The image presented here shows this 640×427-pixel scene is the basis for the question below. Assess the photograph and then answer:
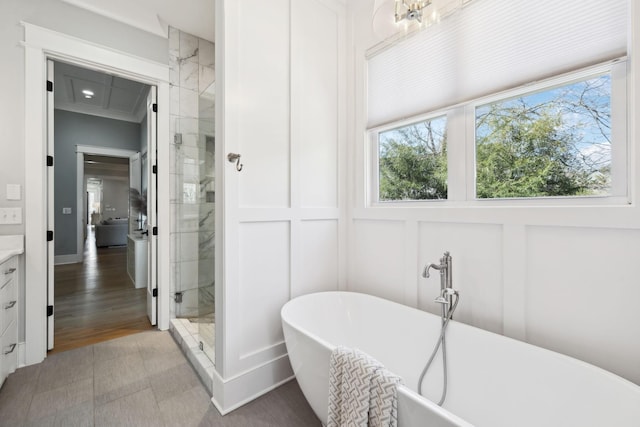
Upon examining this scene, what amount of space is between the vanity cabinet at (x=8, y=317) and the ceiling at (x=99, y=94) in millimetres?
3014

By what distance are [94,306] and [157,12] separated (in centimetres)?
314

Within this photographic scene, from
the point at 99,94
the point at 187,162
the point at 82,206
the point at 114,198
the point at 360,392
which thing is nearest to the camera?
the point at 360,392

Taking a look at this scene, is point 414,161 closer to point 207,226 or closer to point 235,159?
point 235,159

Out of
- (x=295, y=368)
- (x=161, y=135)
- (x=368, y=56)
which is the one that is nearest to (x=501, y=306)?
(x=295, y=368)

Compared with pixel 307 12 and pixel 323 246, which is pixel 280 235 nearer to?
pixel 323 246

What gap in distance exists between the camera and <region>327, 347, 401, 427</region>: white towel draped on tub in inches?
36.6

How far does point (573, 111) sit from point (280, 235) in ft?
5.56

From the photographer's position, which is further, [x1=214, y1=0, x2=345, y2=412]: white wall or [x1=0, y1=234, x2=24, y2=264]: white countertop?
[x1=0, y1=234, x2=24, y2=264]: white countertop

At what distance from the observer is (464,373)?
4.36ft

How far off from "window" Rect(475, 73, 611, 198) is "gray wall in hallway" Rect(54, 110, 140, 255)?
6335mm

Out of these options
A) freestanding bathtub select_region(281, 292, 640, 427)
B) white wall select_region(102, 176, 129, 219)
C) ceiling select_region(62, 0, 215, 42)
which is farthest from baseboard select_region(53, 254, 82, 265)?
freestanding bathtub select_region(281, 292, 640, 427)

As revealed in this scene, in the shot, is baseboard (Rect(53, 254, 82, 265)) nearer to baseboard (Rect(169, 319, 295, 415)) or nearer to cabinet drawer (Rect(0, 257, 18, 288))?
cabinet drawer (Rect(0, 257, 18, 288))

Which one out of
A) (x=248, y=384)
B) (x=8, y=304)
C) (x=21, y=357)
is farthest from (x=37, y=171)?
(x=248, y=384)

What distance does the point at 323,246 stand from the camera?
2.14 m
